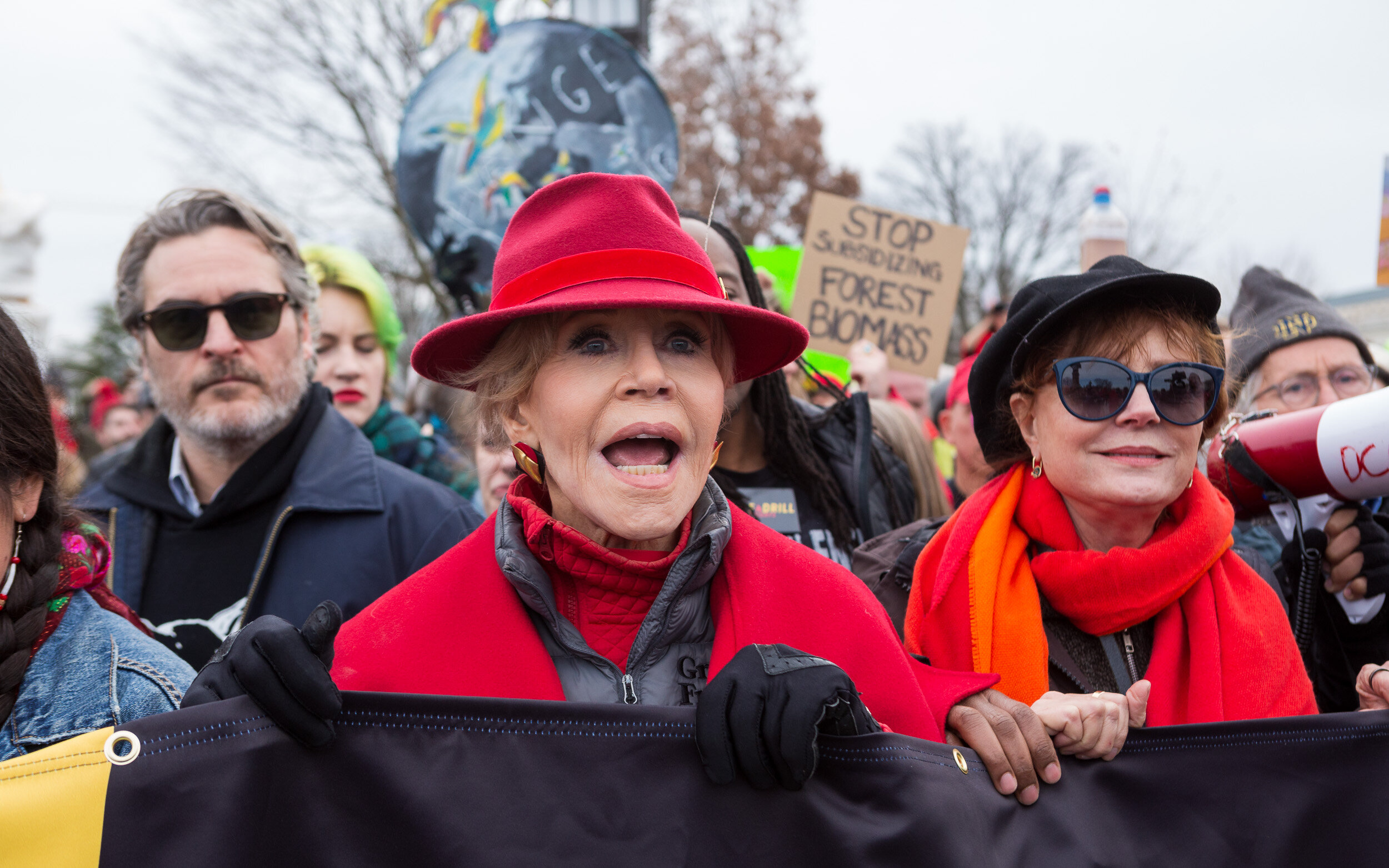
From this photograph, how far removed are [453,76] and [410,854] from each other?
4.51 metres

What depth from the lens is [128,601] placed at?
9.13ft

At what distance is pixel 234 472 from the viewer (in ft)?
9.78

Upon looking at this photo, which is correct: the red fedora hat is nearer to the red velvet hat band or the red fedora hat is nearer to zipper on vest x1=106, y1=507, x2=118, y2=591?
the red velvet hat band

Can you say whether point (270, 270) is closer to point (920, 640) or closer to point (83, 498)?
point (83, 498)

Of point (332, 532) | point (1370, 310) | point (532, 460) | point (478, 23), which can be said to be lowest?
point (1370, 310)

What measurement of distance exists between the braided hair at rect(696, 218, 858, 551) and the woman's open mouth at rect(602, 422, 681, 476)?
4.07 ft

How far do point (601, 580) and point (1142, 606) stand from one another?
1089mm

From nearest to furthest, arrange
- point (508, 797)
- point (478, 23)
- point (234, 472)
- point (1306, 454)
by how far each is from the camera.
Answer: point (508, 797) → point (1306, 454) → point (234, 472) → point (478, 23)

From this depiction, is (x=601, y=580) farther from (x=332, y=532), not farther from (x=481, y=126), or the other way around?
(x=481, y=126)

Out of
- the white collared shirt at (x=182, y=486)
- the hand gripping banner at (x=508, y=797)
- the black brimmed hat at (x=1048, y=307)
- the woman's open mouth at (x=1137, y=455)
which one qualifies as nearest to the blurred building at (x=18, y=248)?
the white collared shirt at (x=182, y=486)

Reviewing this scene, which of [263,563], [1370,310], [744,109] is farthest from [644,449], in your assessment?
[1370,310]

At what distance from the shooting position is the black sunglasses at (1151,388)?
2.02 m

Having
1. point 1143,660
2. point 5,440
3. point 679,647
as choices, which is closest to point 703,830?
point 679,647

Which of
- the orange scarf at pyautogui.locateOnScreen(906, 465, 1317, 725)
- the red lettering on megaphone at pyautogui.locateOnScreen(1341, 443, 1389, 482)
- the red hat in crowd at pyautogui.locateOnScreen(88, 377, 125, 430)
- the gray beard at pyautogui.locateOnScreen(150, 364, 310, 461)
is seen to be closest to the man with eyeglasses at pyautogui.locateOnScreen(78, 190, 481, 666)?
the gray beard at pyautogui.locateOnScreen(150, 364, 310, 461)
